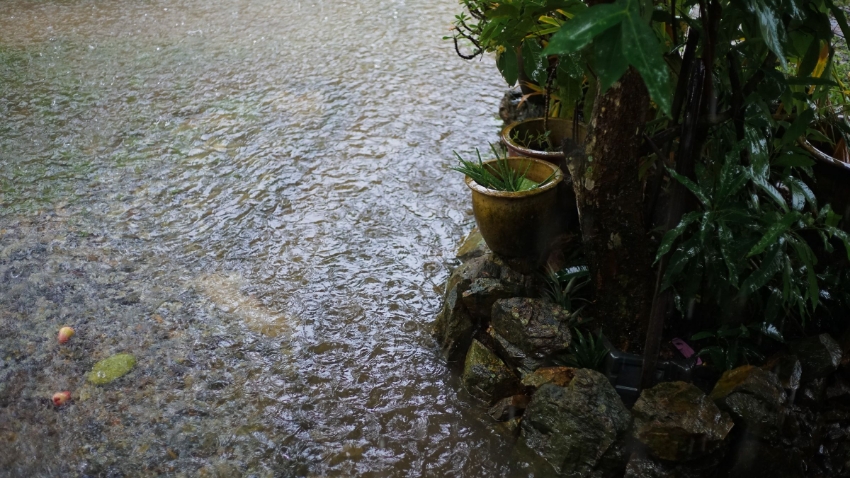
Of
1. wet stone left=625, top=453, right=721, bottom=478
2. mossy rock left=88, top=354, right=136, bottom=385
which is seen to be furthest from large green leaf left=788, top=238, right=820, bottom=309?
mossy rock left=88, top=354, right=136, bottom=385

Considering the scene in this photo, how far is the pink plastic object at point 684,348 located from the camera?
2.31 meters

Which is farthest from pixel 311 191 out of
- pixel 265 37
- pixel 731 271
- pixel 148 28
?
pixel 148 28

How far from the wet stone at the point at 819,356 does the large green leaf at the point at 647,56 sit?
149 centimetres

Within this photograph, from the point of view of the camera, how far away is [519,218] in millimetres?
2521

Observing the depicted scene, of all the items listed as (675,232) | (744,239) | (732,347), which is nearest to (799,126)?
(744,239)

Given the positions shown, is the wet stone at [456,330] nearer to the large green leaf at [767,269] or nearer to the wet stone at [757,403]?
the wet stone at [757,403]

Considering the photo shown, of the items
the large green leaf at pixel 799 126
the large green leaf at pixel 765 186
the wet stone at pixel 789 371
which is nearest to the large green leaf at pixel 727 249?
the large green leaf at pixel 765 186

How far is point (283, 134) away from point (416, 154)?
94cm

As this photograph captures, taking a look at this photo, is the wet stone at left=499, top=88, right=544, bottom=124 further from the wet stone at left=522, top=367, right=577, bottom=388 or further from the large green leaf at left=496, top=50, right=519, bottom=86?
the wet stone at left=522, top=367, right=577, bottom=388

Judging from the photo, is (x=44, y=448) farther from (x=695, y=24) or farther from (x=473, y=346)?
(x=695, y=24)

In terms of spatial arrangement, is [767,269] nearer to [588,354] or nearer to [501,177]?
[588,354]

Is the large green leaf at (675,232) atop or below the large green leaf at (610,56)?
below

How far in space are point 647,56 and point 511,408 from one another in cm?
154

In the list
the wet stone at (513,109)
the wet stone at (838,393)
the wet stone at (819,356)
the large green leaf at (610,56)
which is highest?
the large green leaf at (610,56)
